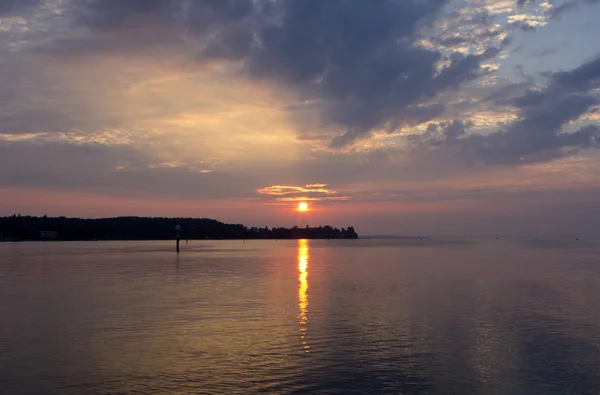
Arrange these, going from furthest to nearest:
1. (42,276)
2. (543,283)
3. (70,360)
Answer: (42,276), (543,283), (70,360)

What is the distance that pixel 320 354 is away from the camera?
19.4m

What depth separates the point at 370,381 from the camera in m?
16.1

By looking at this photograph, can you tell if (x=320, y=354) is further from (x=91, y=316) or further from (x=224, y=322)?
(x=91, y=316)

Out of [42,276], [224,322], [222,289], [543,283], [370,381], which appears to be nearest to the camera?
[370,381]

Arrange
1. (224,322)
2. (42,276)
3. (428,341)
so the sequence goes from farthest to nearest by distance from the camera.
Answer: (42,276), (224,322), (428,341)

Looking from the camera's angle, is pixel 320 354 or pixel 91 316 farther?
pixel 91 316

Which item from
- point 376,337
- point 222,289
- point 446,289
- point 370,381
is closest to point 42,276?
point 222,289

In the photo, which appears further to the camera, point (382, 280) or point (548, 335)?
point (382, 280)

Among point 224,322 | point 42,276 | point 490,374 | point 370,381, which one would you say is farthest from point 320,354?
point 42,276

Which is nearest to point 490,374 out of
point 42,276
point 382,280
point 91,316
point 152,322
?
point 152,322

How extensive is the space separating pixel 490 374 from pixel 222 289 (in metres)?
25.3

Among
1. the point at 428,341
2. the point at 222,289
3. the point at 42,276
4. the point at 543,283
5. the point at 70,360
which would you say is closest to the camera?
the point at 70,360

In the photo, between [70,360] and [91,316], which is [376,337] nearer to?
[70,360]

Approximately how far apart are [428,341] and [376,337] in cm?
204
